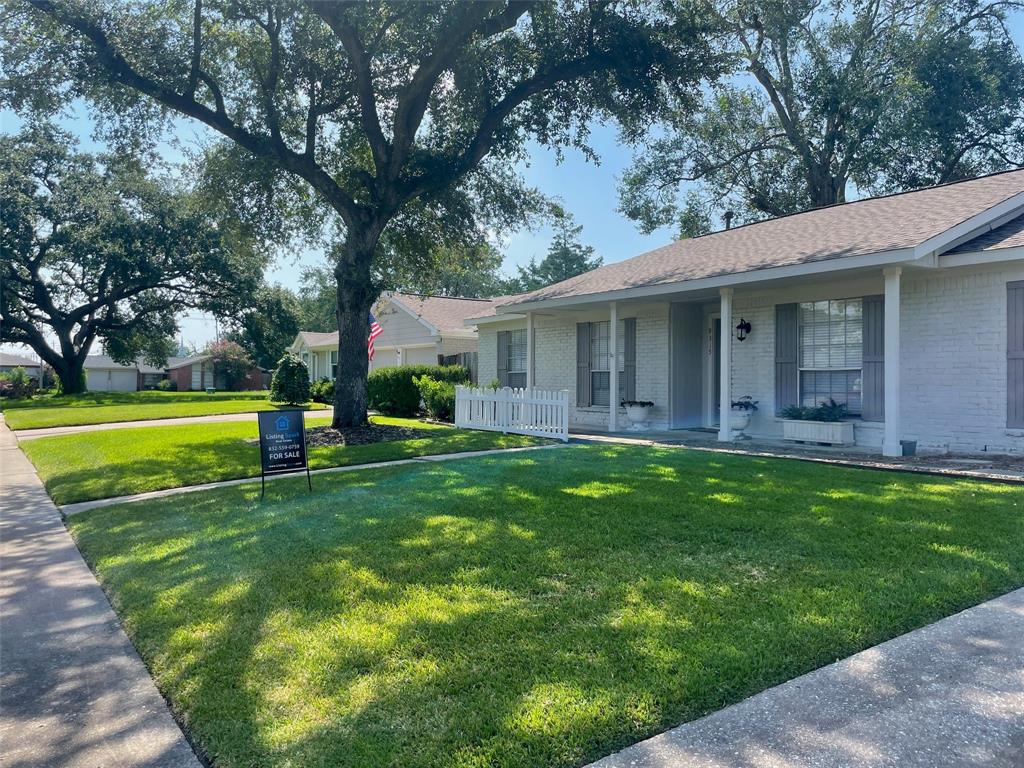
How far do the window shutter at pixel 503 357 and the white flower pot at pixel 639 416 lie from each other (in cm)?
509

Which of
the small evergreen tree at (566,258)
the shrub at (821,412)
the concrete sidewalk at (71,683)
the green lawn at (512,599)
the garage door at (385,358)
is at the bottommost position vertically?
the concrete sidewalk at (71,683)

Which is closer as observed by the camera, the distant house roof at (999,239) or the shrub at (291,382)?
the distant house roof at (999,239)

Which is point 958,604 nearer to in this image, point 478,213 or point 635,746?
point 635,746

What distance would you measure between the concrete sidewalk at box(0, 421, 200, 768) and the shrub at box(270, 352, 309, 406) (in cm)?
2228

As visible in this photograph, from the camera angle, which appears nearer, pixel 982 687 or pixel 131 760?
pixel 131 760

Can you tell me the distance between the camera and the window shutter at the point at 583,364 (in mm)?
16188

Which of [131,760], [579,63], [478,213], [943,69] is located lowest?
[131,760]

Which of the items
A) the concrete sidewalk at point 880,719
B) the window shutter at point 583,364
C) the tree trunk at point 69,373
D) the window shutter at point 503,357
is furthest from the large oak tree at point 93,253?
the concrete sidewalk at point 880,719

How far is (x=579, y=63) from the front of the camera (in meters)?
13.5

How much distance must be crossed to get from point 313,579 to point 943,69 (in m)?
24.6

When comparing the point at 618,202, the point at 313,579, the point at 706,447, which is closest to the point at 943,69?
the point at 618,202

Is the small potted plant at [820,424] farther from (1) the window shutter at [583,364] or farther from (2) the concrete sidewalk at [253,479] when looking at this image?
(1) the window shutter at [583,364]

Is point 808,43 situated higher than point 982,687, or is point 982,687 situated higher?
point 808,43

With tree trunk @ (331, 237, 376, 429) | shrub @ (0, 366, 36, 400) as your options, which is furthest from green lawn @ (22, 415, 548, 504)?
shrub @ (0, 366, 36, 400)
